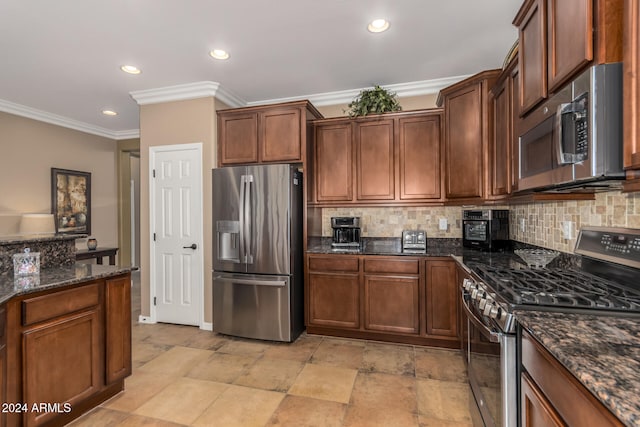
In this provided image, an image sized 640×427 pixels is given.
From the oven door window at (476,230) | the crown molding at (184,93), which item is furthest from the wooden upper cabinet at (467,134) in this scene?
the crown molding at (184,93)

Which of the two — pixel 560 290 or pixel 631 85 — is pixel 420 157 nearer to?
pixel 560 290

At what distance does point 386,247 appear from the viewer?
3447 mm

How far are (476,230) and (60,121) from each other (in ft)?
19.5

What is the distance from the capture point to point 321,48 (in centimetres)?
274

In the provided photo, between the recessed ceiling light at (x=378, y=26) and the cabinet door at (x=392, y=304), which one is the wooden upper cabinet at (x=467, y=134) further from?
the cabinet door at (x=392, y=304)

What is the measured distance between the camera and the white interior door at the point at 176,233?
356 cm

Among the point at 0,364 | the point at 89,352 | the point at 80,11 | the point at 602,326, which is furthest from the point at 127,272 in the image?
the point at 602,326

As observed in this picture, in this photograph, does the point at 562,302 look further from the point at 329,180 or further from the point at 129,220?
the point at 129,220

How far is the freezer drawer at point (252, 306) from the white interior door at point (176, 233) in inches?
16.5

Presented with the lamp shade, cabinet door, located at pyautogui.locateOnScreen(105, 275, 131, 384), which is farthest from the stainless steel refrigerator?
the lamp shade

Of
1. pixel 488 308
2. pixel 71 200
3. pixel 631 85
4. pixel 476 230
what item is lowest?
pixel 488 308

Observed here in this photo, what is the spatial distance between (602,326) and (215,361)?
8.92 feet

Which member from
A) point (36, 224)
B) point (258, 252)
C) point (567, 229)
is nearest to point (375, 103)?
point (258, 252)

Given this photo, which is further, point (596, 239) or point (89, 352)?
→ point (89, 352)
